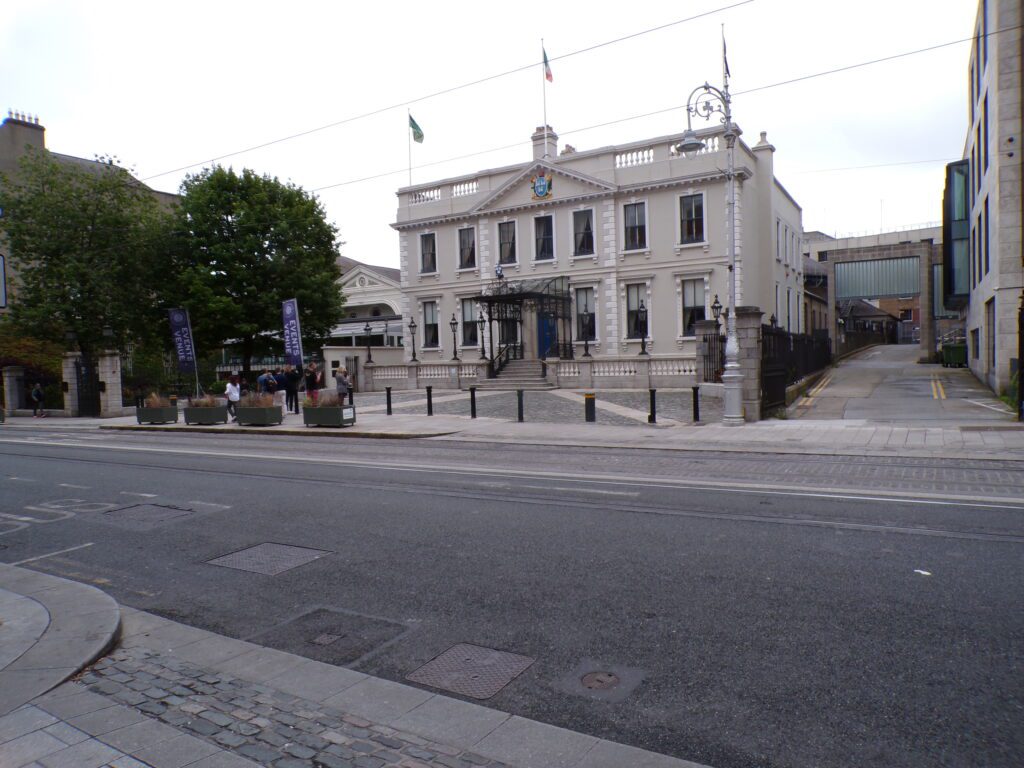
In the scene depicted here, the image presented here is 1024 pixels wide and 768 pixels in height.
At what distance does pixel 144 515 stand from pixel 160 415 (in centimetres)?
1854

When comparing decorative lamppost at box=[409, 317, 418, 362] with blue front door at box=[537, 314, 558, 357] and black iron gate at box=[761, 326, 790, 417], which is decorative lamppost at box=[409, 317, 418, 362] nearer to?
blue front door at box=[537, 314, 558, 357]

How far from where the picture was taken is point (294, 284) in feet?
120

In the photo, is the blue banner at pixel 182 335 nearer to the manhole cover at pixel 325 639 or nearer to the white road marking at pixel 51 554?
the white road marking at pixel 51 554

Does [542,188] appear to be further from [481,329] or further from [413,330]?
[413,330]

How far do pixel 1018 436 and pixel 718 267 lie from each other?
20.1 m

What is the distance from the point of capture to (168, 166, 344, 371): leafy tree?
34.9 meters

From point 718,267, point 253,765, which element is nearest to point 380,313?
point 718,267

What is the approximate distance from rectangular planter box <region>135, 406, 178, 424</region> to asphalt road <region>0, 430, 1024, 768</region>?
15.0 meters

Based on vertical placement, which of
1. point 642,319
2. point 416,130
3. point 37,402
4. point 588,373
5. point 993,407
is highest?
point 416,130

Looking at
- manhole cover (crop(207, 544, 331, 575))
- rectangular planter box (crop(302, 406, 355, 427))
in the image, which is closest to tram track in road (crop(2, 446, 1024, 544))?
manhole cover (crop(207, 544, 331, 575))

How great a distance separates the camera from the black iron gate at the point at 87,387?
1287 inches

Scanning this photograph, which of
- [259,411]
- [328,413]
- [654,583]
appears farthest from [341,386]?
[654,583]

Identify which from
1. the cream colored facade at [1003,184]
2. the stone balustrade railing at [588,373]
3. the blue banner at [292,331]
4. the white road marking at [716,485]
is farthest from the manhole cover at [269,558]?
the stone balustrade railing at [588,373]

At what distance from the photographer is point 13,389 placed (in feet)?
118
